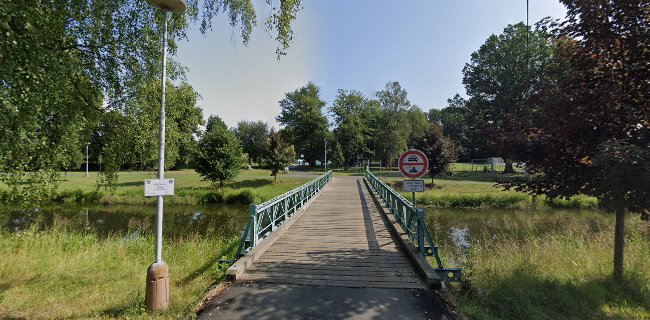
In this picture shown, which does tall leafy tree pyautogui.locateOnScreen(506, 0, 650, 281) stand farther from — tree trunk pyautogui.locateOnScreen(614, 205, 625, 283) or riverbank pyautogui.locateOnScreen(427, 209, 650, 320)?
riverbank pyautogui.locateOnScreen(427, 209, 650, 320)

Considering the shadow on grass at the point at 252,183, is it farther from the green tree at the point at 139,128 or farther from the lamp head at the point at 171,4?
the lamp head at the point at 171,4

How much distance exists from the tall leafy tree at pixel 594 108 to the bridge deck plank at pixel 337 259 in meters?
3.01

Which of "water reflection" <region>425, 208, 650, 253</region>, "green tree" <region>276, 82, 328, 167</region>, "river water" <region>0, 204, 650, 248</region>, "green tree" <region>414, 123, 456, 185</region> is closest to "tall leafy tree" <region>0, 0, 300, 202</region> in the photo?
"river water" <region>0, 204, 650, 248</region>

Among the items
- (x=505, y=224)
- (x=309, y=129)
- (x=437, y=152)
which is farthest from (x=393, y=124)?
(x=505, y=224)

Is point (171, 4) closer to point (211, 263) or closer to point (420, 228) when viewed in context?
point (211, 263)

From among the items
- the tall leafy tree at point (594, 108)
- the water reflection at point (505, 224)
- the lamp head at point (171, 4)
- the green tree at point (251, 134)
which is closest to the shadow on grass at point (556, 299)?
the tall leafy tree at point (594, 108)

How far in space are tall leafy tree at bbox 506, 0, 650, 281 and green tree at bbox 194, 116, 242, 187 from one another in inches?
1003

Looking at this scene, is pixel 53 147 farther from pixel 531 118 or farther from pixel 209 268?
pixel 531 118

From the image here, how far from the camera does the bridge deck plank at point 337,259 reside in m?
5.37

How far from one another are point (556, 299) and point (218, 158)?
87.2ft

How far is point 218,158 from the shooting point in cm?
2859

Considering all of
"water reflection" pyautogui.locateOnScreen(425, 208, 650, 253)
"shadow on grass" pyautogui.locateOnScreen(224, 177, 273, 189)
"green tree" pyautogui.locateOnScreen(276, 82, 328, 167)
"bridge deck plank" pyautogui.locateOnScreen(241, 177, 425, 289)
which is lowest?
"water reflection" pyautogui.locateOnScreen(425, 208, 650, 253)

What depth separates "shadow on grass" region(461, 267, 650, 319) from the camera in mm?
4820

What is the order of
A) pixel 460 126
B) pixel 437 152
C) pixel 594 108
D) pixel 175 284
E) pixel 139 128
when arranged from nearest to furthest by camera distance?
pixel 594 108, pixel 175 284, pixel 139 128, pixel 437 152, pixel 460 126
